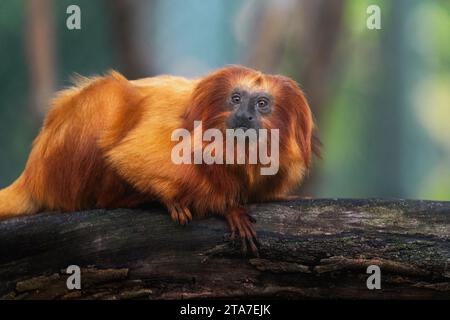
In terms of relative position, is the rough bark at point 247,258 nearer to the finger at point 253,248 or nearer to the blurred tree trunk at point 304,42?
the finger at point 253,248

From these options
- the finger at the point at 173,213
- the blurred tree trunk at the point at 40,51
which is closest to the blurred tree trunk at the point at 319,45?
the blurred tree trunk at the point at 40,51

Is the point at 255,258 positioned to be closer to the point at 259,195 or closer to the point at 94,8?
the point at 259,195

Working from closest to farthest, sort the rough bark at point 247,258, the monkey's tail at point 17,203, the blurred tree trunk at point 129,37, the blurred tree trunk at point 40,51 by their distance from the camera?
the rough bark at point 247,258 → the monkey's tail at point 17,203 → the blurred tree trunk at point 129,37 → the blurred tree trunk at point 40,51

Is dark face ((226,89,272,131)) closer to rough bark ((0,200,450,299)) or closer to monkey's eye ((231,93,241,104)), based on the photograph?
monkey's eye ((231,93,241,104))

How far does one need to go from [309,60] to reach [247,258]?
3.26m

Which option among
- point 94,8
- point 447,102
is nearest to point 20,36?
point 94,8

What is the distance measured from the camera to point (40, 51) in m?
6.36

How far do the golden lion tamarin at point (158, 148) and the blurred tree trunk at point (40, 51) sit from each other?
112 inches

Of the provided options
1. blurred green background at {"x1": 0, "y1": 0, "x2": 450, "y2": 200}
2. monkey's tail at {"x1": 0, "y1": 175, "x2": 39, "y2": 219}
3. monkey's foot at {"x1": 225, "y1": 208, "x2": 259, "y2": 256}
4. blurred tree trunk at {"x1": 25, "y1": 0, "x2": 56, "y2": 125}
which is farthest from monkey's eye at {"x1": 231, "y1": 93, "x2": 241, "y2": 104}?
blurred tree trunk at {"x1": 25, "y1": 0, "x2": 56, "y2": 125}

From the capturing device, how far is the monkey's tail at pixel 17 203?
350 cm

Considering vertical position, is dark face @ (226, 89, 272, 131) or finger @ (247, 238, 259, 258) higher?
dark face @ (226, 89, 272, 131)

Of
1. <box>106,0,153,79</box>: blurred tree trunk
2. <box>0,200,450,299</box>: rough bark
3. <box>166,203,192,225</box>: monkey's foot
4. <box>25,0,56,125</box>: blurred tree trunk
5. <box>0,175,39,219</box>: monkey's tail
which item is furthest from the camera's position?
<box>25,0,56,125</box>: blurred tree trunk

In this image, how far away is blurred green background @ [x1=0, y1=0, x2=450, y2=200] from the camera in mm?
5844

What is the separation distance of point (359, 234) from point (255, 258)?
0.47 meters
